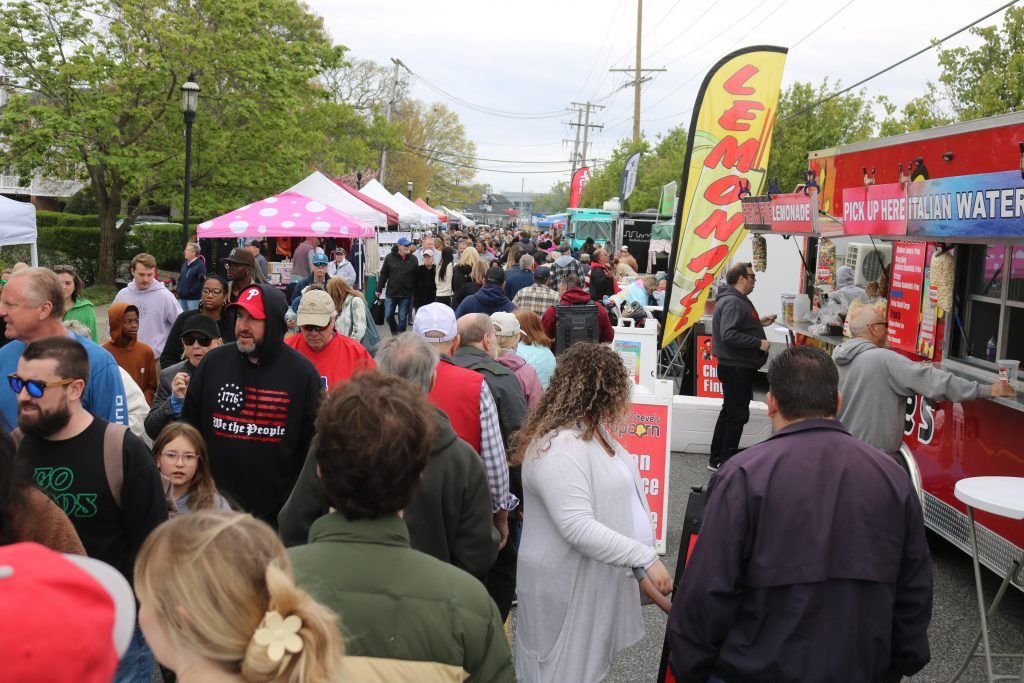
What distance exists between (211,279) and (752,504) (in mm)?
5508

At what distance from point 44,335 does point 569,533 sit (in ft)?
8.75

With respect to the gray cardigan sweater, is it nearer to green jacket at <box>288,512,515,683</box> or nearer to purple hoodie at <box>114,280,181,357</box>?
green jacket at <box>288,512,515,683</box>

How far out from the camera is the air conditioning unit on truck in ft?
18.5

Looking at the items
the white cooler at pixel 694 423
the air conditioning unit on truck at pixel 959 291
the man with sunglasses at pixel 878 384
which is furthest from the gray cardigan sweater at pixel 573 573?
the white cooler at pixel 694 423

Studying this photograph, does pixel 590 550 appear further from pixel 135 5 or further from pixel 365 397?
pixel 135 5

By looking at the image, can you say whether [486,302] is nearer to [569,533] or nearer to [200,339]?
[200,339]

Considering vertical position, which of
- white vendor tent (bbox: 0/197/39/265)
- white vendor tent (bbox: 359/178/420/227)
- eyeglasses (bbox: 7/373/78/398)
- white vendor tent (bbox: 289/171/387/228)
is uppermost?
white vendor tent (bbox: 359/178/420/227)

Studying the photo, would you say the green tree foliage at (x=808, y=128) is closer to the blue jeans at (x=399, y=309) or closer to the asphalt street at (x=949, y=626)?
the blue jeans at (x=399, y=309)

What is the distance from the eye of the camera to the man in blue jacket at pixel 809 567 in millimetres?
2932

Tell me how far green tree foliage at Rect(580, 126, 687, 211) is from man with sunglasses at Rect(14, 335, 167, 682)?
45914mm

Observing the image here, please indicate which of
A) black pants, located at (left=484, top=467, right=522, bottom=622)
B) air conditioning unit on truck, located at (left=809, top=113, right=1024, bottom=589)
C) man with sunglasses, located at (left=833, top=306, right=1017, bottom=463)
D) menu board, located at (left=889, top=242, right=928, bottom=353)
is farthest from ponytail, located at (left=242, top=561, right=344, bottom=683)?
menu board, located at (left=889, top=242, right=928, bottom=353)

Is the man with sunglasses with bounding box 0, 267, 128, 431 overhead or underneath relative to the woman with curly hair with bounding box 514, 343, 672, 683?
overhead

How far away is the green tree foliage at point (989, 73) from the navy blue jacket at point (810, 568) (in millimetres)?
22957

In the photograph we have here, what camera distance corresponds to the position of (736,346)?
8922 millimetres
